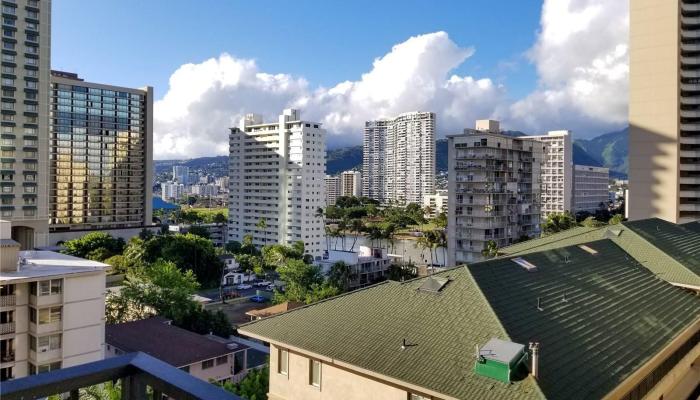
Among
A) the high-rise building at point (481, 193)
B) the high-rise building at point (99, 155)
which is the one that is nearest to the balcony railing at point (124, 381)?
the high-rise building at point (481, 193)

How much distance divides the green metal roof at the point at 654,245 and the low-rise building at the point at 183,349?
12.9 meters

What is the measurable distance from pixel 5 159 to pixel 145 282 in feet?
84.5

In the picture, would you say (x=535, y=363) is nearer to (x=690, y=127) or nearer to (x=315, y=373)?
(x=315, y=373)

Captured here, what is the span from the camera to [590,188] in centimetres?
11862

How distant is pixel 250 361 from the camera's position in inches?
991

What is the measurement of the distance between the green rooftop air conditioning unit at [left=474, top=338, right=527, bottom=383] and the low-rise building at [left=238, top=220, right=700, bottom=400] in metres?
0.02

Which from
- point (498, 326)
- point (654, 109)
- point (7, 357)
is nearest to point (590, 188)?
point (654, 109)

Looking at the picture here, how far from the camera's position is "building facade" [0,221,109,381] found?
56.7 ft

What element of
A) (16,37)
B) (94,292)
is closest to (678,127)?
(94,292)

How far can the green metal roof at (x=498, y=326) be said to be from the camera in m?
8.07

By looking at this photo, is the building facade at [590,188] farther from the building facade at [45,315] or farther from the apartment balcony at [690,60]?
the building facade at [45,315]

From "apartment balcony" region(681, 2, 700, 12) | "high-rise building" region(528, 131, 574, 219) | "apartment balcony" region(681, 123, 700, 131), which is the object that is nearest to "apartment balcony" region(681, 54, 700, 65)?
"apartment balcony" region(681, 2, 700, 12)

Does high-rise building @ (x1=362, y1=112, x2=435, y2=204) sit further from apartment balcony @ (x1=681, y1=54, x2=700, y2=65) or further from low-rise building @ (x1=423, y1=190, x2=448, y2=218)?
apartment balcony @ (x1=681, y1=54, x2=700, y2=65)

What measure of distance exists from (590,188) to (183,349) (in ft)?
383
